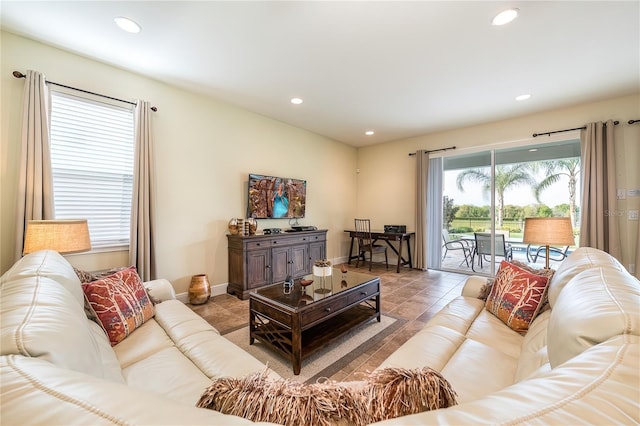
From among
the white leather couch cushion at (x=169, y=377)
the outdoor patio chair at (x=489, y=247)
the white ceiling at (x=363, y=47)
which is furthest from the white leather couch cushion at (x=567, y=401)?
the outdoor patio chair at (x=489, y=247)

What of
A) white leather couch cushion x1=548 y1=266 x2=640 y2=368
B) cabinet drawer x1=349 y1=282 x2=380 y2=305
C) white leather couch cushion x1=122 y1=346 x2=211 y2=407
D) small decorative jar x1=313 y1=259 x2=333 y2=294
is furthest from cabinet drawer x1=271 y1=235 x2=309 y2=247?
white leather couch cushion x1=548 y1=266 x2=640 y2=368

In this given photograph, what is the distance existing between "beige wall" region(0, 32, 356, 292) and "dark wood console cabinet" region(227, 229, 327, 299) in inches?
10.8

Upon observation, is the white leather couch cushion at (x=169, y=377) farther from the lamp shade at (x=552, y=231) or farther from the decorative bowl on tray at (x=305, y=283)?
the lamp shade at (x=552, y=231)

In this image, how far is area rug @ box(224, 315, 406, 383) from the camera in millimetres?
1866

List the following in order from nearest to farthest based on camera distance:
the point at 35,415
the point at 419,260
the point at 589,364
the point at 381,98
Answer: the point at 35,415 → the point at 589,364 → the point at 381,98 → the point at 419,260

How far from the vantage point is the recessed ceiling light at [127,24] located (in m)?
2.04

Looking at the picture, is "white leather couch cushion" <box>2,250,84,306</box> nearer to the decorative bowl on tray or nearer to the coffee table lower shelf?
the coffee table lower shelf

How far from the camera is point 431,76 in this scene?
2883mm

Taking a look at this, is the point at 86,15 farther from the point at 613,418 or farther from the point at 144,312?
the point at 613,418

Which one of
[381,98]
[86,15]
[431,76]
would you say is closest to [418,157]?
[381,98]

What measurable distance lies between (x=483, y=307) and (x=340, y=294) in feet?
3.78

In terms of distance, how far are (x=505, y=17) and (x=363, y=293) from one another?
2.65m

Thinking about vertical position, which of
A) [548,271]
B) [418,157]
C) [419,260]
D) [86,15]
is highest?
[86,15]

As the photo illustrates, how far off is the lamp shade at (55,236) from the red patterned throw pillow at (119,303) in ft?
1.45
